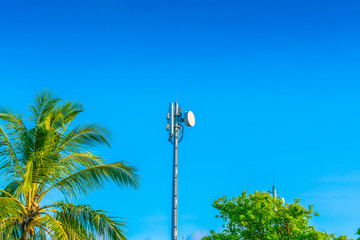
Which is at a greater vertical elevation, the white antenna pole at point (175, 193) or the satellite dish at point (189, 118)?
the satellite dish at point (189, 118)

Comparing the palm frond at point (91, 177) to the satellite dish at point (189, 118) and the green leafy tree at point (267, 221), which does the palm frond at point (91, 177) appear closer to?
the satellite dish at point (189, 118)

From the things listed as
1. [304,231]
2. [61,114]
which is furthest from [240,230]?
[61,114]

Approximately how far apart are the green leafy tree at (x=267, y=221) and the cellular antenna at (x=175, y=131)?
35.8ft

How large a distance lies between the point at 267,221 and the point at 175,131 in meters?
12.2

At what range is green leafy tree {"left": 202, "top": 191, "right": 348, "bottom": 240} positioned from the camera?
2423 cm

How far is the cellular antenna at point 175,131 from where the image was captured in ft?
42.9

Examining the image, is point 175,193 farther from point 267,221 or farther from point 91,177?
point 267,221

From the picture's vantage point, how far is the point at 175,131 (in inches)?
587

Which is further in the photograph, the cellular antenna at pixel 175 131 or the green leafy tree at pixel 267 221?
the green leafy tree at pixel 267 221

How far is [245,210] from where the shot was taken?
25.2 meters

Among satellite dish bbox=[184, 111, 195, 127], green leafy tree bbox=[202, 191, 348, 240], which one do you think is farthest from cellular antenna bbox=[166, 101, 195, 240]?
green leafy tree bbox=[202, 191, 348, 240]

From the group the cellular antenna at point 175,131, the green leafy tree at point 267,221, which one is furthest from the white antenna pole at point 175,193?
the green leafy tree at point 267,221

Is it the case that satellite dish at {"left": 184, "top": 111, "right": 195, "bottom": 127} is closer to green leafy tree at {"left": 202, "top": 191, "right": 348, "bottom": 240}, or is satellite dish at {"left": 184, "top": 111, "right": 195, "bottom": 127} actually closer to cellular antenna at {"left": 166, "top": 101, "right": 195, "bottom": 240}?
cellular antenna at {"left": 166, "top": 101, "right": 195, "bottom": 240}

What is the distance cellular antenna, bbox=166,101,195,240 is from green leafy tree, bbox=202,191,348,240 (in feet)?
35.8
